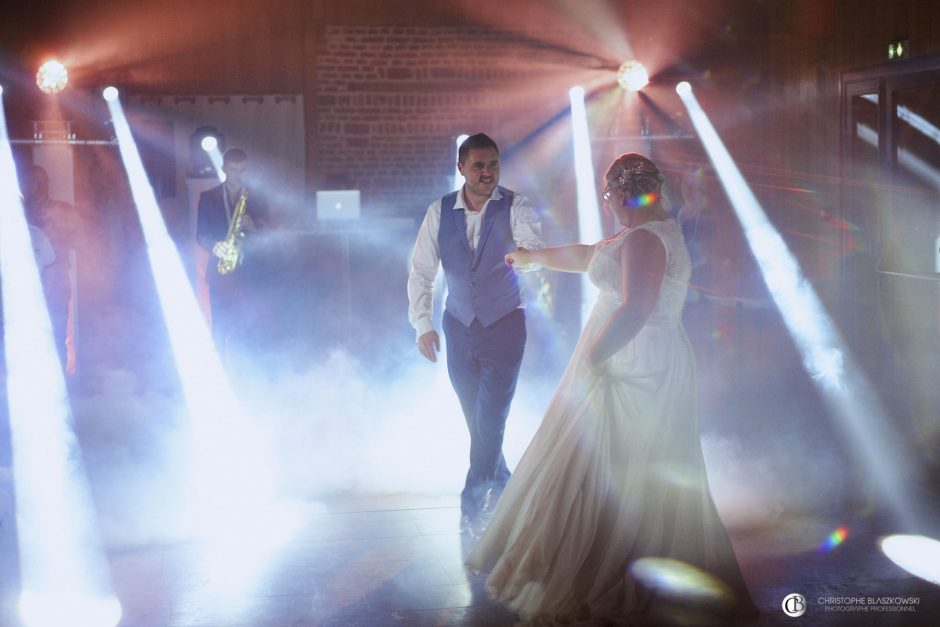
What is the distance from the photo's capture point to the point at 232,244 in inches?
268

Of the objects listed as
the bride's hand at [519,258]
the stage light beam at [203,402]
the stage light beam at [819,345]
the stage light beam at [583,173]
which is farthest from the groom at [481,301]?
the stage light beam at [583,173]

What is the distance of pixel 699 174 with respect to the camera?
7969 millimetres

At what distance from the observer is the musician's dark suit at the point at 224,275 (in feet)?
22.3

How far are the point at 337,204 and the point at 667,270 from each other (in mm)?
4956

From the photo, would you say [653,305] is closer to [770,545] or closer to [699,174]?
[770,545]

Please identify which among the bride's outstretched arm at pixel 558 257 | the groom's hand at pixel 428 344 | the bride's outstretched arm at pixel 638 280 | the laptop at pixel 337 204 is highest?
the laptop at pixel 337 204

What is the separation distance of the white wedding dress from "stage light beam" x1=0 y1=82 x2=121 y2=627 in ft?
4.60

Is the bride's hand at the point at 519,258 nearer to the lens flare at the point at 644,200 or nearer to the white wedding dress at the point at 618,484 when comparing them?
the white wedding dress at the point at 618,484

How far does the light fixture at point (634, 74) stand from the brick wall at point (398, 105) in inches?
39.4

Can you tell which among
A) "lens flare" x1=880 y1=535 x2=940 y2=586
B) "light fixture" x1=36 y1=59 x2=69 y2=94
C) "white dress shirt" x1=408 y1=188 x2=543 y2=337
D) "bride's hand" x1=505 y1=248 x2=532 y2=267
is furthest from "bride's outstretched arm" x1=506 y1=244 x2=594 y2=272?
"light fixture" x1=36 y1=59 x2=69 y2=94

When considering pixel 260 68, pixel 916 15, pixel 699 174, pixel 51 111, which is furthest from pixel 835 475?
pixel 51 111

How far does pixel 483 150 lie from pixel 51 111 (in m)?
5.05

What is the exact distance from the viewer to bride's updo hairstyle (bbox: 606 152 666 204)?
132 inches

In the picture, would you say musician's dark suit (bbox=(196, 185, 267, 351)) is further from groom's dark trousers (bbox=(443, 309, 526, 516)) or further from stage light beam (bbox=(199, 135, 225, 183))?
groom's dark trousers (bbox=(443, 309, 526, 516))
